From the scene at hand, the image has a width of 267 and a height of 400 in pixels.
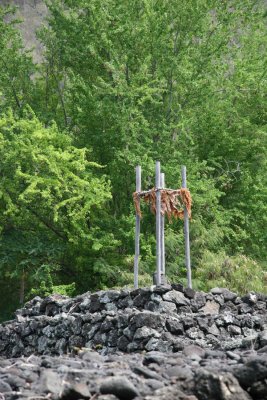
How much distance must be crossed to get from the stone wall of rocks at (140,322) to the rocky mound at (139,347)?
14mm

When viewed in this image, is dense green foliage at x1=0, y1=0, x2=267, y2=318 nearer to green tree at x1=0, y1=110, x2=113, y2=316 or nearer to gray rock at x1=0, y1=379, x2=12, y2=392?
green tree at x1=0, y1=110, x2=113, y2=316

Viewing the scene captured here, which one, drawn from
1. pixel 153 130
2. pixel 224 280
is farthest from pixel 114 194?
pixel 224 280

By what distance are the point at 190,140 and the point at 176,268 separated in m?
5.72

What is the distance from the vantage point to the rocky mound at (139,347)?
516cm

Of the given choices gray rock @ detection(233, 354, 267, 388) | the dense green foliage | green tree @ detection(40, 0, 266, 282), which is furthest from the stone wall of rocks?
green tree @ detection(40, 0, 266, 282)

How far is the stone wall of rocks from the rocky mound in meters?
0.01

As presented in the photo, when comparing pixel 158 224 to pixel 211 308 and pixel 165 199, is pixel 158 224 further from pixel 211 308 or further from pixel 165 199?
pixel 211 308

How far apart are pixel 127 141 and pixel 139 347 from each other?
12.3m

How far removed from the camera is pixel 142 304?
1105 cm

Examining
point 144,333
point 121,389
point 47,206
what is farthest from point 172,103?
point 121,389

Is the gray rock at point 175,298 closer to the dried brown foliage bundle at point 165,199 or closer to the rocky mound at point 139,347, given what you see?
the rocky mound at point 139,347

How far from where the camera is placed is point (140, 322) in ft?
33.0

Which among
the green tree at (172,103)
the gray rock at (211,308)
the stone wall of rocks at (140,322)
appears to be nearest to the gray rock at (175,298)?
the stone wall of rocks at (140,322)

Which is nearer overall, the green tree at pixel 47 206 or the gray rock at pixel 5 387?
the gray rock at pixel 5 387
